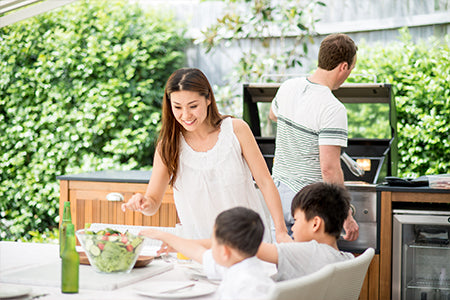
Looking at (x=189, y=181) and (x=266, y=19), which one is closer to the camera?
(x=189, y=181)

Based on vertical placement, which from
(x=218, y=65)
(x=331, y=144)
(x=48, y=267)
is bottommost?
(x=48, y=267)

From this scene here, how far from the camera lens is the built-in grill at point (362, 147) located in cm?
343

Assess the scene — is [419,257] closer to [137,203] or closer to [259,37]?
[137,203]

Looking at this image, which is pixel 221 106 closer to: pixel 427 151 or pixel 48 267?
pixel 427 151

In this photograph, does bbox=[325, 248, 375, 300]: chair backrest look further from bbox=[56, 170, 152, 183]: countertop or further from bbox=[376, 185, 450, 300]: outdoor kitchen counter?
bbox=[56, 170, 152, 183]: countertop

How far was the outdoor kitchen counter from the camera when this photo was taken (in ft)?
10.9

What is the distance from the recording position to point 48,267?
1.95m

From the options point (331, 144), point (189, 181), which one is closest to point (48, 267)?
point (189, 181)

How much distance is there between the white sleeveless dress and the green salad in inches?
18.5

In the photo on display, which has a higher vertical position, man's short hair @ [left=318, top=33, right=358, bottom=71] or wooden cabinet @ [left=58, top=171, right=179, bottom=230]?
man's short hair @ [left=318, top=33, right=358, bottom=71]

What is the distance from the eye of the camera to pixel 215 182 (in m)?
2.27

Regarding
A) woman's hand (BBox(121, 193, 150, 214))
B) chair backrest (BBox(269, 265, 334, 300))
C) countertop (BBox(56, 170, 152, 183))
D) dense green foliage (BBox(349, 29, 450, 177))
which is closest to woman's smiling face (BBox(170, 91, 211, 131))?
woman's hand (BBox(121, 193, 150, 214))

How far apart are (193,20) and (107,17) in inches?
34.5

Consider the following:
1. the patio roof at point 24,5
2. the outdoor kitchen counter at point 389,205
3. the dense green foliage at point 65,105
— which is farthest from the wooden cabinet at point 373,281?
the dense green foliage at point 65,105
